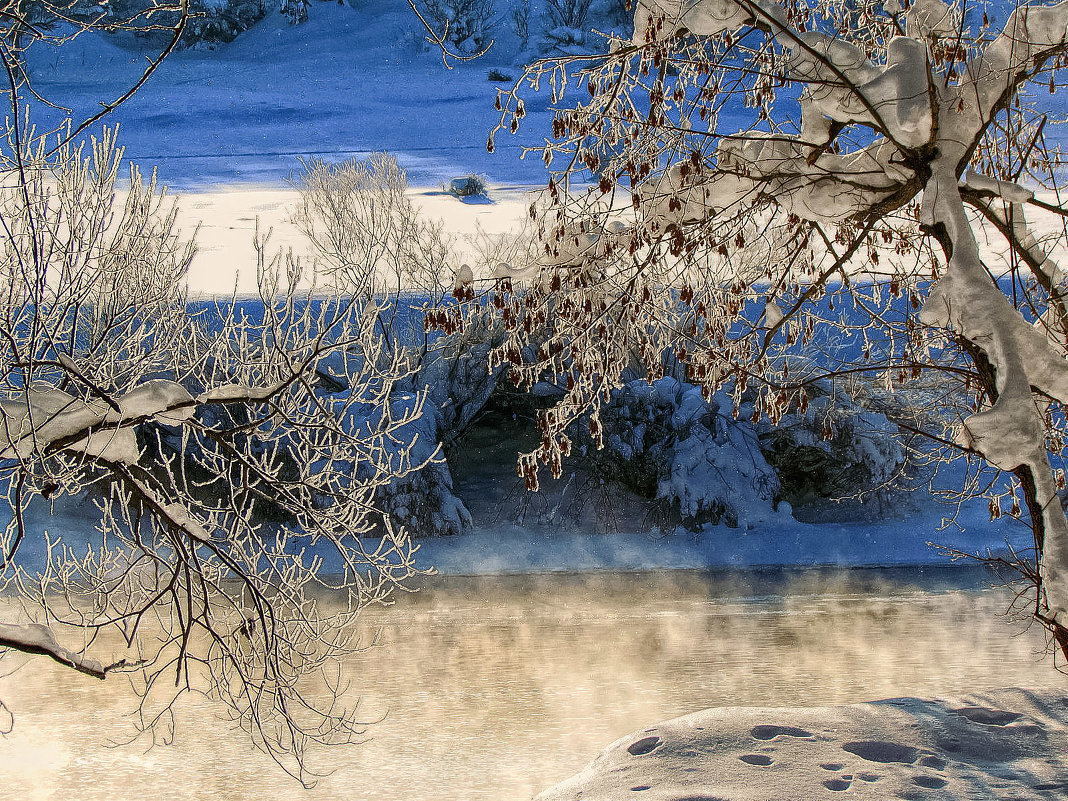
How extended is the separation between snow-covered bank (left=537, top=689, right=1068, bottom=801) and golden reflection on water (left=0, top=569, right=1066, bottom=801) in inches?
59.8

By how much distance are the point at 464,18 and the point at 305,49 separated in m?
10.0

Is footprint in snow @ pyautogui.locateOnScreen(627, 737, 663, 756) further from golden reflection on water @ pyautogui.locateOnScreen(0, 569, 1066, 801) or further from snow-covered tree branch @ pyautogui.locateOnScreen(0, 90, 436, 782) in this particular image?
snow-covered tree branch @ pyautogui.locateOnScreen(0, 90, 436, 782)

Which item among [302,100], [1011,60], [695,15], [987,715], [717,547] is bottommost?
[987,715]

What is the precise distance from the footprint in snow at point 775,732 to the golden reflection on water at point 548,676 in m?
1.85

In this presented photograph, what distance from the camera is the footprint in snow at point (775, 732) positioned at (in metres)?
6.95

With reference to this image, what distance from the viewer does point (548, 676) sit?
10.8 meters

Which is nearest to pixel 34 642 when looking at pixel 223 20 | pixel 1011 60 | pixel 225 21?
pixel 1011 60

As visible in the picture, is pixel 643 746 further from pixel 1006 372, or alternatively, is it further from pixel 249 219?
pixel 249 219

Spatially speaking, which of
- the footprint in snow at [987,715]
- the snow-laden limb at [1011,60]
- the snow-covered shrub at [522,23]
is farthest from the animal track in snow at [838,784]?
the snow-covered shrub at [522,23]

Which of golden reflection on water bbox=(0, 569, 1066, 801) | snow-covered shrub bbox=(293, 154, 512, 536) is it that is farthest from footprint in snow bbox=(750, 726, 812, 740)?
snow-covered shrub bbox=(293, 154, 512, 536)

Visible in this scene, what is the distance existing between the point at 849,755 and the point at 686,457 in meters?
8.95

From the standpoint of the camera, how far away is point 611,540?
15.5 meters

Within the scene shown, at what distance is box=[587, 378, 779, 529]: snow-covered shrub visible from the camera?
15.5 meters

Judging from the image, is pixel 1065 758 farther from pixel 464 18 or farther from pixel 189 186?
pixel 464 18
